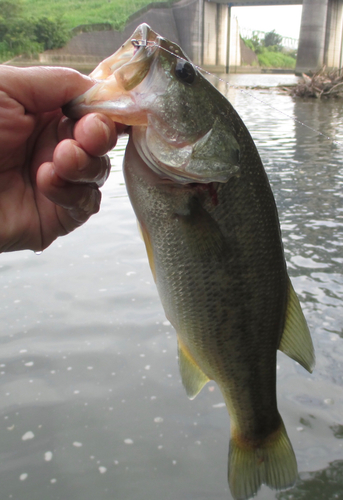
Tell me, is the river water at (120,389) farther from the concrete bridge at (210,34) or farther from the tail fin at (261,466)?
the concrete bridge at (210,34)

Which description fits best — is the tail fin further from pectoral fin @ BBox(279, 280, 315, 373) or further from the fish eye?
the fish eye

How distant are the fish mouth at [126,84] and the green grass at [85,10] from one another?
5931 cm

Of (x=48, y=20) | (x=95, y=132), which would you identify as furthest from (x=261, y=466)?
(x=48, y=20)

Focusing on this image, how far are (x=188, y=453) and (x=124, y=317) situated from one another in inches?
66.4

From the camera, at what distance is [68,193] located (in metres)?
1.97

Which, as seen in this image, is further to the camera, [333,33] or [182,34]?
[182,34]

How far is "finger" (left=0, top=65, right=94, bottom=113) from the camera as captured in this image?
184 cm

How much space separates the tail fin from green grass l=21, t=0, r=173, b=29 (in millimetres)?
59847

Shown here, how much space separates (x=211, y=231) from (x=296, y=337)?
0.68 m

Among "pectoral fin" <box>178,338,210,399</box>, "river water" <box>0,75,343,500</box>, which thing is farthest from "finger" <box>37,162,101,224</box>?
"river water" <box>0,75,343,500</box>

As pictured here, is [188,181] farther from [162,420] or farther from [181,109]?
[162,420]

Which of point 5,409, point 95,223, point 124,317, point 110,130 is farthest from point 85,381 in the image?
point 95,223

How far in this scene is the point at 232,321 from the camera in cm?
189

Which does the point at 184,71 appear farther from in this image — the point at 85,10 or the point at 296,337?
the point at 85,10
